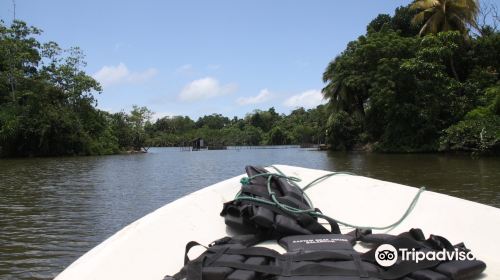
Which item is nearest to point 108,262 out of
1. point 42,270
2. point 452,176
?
point 42,270

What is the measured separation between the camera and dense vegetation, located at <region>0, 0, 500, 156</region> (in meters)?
21.7

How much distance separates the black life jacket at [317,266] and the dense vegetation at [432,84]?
17.5 m

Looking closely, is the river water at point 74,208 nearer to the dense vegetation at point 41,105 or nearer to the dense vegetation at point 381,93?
the dense vegetation at point 381,93

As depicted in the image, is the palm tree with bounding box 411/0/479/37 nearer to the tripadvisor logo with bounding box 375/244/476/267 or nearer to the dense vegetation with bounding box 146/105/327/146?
the tripadvisor logo with bounding box 375/244/476/267

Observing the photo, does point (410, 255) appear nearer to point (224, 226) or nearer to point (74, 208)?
point (224, 226)

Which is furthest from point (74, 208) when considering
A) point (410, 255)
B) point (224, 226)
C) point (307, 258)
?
point (410, 255)

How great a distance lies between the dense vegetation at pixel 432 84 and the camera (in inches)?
765

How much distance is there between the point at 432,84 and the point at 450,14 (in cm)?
539

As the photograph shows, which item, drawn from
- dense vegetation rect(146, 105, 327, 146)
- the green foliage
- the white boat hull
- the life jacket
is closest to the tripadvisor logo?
the life jacket

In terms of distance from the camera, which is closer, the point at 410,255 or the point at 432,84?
the point at 410,255

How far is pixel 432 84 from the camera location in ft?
72.9

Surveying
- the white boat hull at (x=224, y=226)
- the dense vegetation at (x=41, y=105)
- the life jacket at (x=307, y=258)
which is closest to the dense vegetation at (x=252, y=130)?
the dense vegetation at (x=41, y=105)

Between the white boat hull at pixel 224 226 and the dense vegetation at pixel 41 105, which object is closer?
the white boat hull at pixel 224 226

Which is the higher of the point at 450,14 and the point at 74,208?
the point at 450,14
